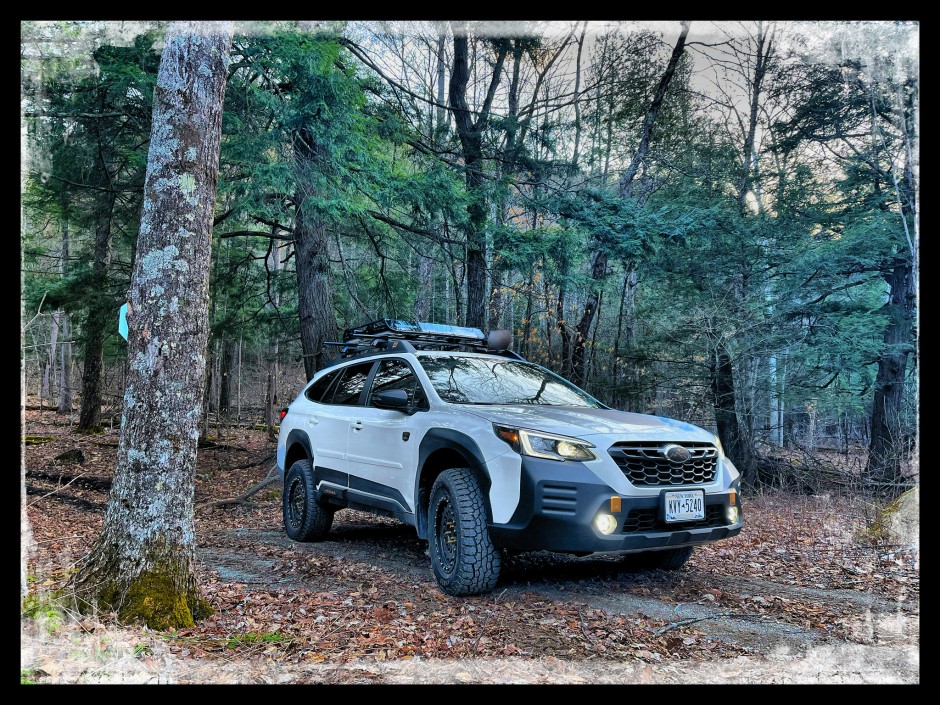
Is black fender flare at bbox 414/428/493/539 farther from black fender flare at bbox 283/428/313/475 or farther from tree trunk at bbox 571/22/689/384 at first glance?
tree trunk at bbox 571/22/689/384

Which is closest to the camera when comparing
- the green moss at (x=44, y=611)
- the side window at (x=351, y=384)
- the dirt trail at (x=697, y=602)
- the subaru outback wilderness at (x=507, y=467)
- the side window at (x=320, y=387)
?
the dirt trail at (x=697, y=602)

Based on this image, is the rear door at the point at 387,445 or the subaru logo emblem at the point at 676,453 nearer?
the subaru logo emblem at the point at 676,453

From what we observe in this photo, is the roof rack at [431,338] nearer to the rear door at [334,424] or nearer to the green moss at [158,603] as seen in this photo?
the rear door at [334,424]

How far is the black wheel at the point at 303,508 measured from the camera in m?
7.38

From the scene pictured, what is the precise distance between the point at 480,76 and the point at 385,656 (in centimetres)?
1408

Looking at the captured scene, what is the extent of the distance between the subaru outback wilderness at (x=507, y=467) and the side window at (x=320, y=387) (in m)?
0.81

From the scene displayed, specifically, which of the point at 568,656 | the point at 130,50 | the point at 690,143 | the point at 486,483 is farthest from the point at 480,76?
the point at 568,656

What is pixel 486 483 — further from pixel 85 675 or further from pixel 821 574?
pixel 821 574

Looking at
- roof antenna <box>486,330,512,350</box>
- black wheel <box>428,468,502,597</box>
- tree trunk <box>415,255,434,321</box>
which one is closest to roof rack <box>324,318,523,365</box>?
roof antenna <box>486,330,512,350</box>

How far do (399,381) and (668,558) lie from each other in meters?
3.05

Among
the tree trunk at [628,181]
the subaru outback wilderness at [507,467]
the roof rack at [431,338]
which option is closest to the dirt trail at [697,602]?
the subaru outback wilderness at [507,467]

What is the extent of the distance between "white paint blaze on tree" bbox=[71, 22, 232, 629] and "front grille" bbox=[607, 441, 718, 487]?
3150 mm

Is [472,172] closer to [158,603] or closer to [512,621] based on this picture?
[512,621]

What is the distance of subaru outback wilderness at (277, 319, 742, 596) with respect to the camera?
4586 millimetres
